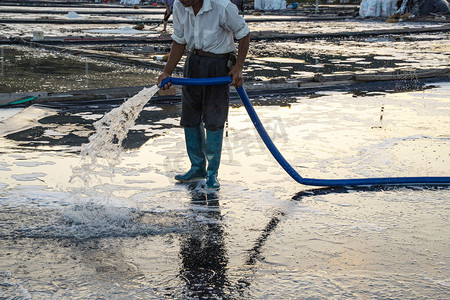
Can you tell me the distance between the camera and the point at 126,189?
5219 millimetres

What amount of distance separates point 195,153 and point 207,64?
804mm

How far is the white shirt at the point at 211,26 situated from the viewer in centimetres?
499

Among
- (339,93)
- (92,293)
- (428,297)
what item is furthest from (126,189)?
(339,93)

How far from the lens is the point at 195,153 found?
558cm

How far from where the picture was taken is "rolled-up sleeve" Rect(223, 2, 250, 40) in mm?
4992

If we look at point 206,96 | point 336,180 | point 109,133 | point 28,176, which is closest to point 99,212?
point 109,133

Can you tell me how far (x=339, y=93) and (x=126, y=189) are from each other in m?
6.00

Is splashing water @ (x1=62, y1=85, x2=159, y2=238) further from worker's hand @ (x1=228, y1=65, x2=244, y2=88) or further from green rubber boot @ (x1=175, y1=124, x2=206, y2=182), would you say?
worker's hand @ (x1=228, y1=65, x2=244, y2=88)

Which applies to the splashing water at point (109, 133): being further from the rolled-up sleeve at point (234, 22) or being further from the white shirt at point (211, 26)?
the rolled-up sleeve at point (234, 22)

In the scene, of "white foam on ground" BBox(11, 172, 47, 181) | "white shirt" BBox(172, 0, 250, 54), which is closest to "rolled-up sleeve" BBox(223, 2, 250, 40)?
"white shirt" BBox(172, 0, 250, 54)

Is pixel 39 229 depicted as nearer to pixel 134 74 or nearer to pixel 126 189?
pixel 126 189

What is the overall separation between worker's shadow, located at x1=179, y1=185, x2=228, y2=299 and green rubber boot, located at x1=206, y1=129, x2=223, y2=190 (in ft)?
0.83

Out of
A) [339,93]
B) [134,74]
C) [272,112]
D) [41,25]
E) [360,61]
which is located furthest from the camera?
[41,25]

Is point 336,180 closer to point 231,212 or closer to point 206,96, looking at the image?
point 231,212
